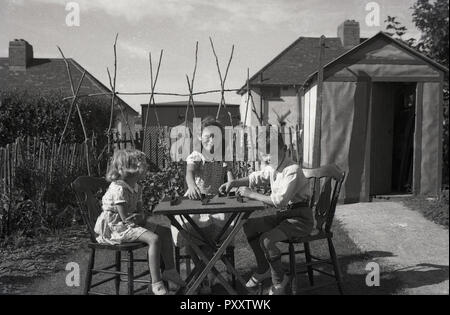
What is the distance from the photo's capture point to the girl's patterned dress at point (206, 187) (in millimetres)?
4133

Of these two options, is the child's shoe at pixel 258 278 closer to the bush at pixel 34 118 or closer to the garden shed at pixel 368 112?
the garden shed at pixel 368 112

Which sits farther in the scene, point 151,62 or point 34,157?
point 151,62

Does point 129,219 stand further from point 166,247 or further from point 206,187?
point 206,187

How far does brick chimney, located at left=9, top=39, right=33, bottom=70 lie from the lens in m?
21.3

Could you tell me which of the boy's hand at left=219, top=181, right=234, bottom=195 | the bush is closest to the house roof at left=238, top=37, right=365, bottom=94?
the bush

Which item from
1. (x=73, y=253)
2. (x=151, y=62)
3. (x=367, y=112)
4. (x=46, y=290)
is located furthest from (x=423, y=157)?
(x=46, y=290)

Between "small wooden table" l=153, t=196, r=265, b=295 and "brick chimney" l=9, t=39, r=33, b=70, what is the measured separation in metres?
20.1

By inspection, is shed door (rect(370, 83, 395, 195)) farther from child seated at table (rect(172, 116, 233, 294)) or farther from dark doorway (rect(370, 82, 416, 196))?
child seated at table (rect(172, 116, 233, 294))

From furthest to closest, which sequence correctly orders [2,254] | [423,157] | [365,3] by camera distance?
[423,157] < [2,254] < [365,3]

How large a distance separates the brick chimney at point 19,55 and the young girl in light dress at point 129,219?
19.7 metres

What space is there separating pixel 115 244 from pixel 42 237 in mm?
3025

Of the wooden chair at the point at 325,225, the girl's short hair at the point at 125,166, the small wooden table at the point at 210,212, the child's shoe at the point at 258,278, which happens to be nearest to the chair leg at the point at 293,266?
the wooden chair at the point at 325,225

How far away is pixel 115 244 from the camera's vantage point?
147 inches
